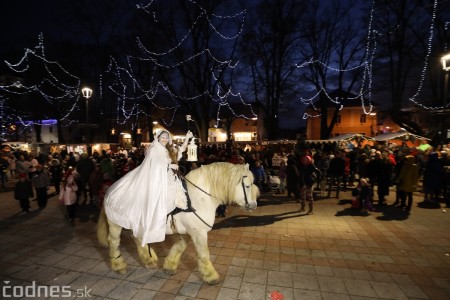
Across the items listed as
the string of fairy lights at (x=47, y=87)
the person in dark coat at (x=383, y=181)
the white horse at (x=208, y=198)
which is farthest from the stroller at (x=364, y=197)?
the string of fairy lights at (x=47, y=87)

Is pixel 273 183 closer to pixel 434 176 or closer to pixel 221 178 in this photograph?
pixel 434 176

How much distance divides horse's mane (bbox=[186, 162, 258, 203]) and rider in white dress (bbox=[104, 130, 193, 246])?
35 cm

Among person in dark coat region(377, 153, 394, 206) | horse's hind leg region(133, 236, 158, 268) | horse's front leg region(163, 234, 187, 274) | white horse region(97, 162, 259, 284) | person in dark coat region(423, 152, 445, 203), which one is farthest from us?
person in dark coat region(377, 153, 394, 206)

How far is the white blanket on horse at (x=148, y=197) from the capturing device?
3.64 meters

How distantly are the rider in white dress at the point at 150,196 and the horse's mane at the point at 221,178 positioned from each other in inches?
13.8

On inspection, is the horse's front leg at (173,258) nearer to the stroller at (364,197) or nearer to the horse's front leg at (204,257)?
the horse's front leg at (204,257)

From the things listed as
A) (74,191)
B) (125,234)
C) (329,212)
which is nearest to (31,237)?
(74,191)

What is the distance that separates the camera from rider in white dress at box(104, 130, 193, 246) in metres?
3.64

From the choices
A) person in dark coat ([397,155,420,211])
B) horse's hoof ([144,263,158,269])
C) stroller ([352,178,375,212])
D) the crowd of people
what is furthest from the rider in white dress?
person in dark coat ([397,155,420,211])

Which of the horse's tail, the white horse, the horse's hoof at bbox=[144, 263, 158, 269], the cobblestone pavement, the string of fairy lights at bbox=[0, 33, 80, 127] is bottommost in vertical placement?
the cobblestone pavement

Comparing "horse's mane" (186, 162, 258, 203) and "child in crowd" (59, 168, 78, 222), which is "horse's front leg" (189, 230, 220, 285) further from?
"child in crowd" (59, 168, 78, 222)

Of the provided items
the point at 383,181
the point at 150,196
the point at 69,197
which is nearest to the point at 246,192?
the point at 150,196

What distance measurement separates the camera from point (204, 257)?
3.84 metres

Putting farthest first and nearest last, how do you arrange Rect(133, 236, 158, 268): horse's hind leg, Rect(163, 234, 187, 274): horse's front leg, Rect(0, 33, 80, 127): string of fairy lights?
1. Rect(0, 33, 80, 127): string of fairy lights
2. Rect(133, 236, 158, 268): horse's hind leg
3. Rect(163, 234, 187, 274): horse's front leg
